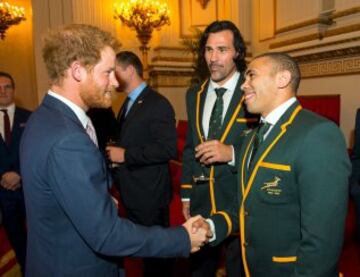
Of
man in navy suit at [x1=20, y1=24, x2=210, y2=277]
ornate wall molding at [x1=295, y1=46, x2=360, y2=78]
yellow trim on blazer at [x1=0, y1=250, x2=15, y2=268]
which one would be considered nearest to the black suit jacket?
man in navy suit at [x1=20, y1=24, x2=210, y2=277]

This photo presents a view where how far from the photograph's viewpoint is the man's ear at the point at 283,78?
5.26ft

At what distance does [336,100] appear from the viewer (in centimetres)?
484

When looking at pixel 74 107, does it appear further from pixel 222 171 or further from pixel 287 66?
pixel 222 171

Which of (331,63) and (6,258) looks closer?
(6,258)

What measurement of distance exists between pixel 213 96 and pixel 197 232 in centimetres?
104

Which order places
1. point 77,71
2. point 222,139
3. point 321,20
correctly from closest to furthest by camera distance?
point 77,71 < point 222,139 < point 321,20

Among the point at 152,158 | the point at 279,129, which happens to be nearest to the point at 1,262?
the point at 152,158

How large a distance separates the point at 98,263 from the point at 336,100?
171 inches

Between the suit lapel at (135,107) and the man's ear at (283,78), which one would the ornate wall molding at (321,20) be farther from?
the man's ear at (283,78)

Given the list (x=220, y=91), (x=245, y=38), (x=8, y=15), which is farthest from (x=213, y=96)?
(x=8, y=15)

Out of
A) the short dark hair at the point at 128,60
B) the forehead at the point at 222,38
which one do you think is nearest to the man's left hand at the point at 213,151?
the forehead at the point at 222,38

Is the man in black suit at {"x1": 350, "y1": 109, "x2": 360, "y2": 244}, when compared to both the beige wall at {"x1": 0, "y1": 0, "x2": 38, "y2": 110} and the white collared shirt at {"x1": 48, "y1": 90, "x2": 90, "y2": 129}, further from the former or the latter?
the beige wall at {"x1": 0, "y1": 0, "x2": 38, "y2": 110}

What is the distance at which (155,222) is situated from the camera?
2729mm

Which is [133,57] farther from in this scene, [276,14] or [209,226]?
[276,14]
